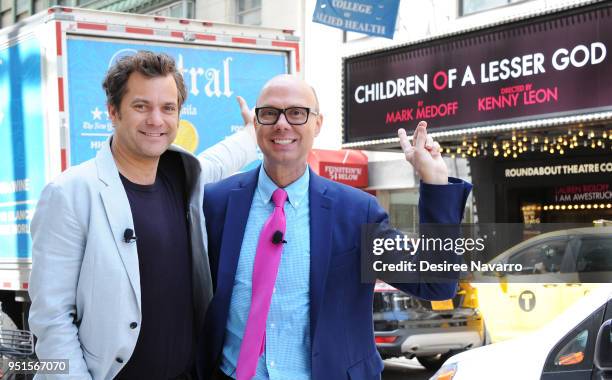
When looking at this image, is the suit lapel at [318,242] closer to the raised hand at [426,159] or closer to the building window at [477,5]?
the raised hand at [426,159]

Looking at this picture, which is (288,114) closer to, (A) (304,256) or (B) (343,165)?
(A) (304,256)

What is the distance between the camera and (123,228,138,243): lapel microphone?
2.82 metres

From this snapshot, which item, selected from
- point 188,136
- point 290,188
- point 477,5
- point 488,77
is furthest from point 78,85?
point 477,5

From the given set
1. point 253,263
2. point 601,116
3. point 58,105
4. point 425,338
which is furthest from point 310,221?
point 601,116

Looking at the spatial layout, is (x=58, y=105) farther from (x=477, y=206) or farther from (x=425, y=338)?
(x=477, y=206)

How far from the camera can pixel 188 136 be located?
7789 mm

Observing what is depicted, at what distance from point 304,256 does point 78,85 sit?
189 inches

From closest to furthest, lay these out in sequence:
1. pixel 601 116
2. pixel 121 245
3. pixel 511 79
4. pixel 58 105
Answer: pixel 121 245 < pixel 58 105 < pixel 601 116 < pixel 511 79

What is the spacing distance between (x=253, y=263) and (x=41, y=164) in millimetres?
4892

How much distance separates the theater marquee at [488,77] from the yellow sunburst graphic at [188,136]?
18.8 ft

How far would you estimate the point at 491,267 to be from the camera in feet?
12.9

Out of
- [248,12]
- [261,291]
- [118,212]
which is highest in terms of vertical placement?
[248,12]

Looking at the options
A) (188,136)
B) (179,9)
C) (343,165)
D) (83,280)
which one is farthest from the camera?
(179,9)

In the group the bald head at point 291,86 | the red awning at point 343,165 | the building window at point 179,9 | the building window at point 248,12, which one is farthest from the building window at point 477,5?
the bald head at point 291,86
